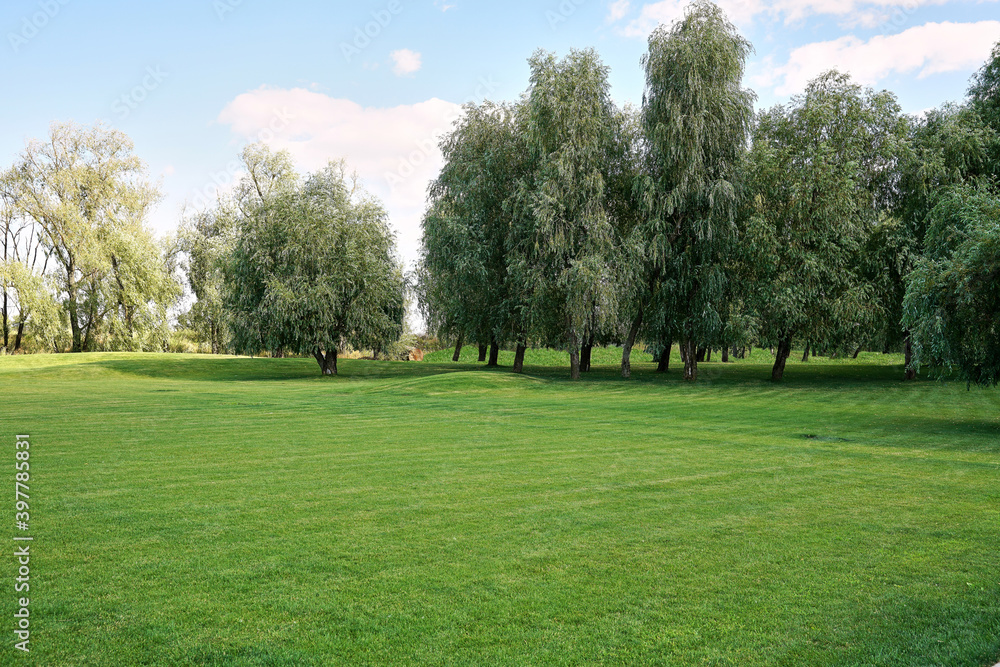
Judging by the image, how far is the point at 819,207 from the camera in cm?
3117

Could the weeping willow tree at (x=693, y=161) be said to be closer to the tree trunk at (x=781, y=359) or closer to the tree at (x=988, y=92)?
the tree trunk at (x=781, y=359)

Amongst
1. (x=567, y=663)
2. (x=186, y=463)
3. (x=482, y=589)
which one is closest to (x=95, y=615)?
(x=482, y=589)

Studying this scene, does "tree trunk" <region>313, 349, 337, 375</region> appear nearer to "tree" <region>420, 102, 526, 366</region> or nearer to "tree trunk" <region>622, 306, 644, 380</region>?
"tree" <region>420, 102, 526, 366</region>

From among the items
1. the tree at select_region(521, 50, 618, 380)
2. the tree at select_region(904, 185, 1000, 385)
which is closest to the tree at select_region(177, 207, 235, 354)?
the tree at select_region(521, 50, 618, 380)

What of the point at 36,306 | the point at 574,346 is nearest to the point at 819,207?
the point at 574,346

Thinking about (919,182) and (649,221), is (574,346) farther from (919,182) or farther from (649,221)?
(919,182)

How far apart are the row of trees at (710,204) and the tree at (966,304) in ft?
45.2

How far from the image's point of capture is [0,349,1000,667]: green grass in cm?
418

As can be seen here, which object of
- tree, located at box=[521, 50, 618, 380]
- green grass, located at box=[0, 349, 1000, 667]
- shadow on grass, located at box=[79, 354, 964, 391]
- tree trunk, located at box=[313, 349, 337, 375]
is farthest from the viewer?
tree trunk, located at box=[313, 349, 337, 375]

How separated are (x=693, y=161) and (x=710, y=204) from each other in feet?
6.96

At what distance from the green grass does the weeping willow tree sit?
17.7 m

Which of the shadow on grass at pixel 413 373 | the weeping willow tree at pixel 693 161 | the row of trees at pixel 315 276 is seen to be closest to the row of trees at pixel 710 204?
the weeping willow tree at pixel 693 161

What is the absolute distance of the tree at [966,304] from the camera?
14.4m

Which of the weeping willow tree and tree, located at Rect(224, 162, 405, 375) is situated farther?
tree, located at Rect(224, 162, 405, 375)
